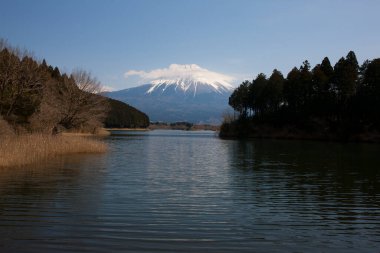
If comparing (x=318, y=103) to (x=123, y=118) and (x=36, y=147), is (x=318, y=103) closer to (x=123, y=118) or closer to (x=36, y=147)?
(x=36, y=147)

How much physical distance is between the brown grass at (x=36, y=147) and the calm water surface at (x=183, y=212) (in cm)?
170

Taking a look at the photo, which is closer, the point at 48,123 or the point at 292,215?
the point at 292,215

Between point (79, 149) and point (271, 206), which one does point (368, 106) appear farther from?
point (271, 206)

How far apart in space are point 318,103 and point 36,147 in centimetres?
6132


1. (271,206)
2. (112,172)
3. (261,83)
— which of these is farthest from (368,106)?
(271,206)

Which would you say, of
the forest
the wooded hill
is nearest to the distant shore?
the forest

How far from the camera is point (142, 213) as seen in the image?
12.0 meters

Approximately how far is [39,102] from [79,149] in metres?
11.1

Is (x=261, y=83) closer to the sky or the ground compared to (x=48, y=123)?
closer to the sky

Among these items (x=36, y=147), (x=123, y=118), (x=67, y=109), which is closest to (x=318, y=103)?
(x=67, y=109)

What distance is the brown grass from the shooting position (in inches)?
882

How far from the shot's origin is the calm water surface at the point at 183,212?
888cm

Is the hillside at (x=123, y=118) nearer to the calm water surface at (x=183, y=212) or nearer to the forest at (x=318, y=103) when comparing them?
the forest at (x=318, y=103)

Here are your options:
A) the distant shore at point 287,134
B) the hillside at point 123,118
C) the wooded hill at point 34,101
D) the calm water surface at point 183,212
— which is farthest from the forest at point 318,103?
the hillside at point 123,118
